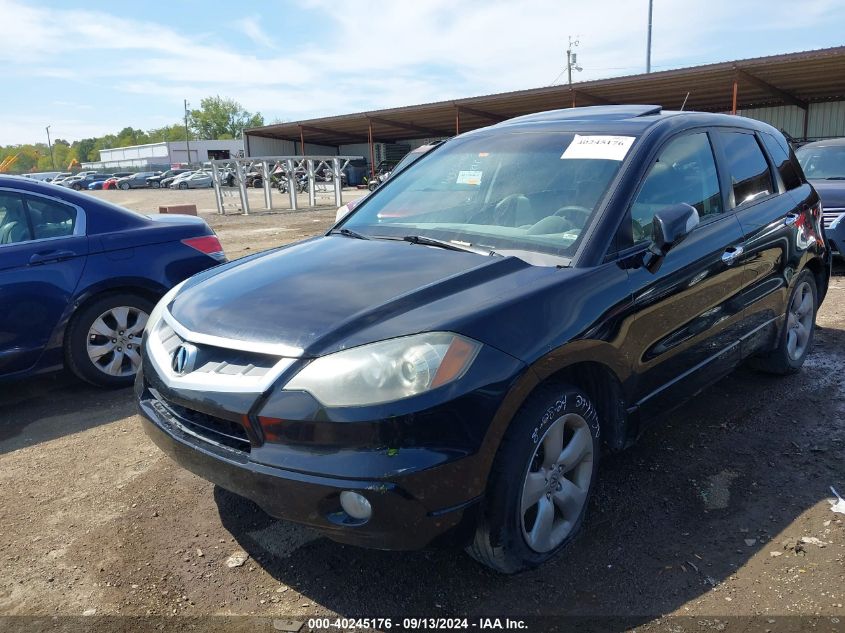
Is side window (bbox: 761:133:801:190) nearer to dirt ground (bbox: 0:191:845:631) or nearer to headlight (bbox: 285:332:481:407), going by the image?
dirt ground (bbox: 0:191:845:631)

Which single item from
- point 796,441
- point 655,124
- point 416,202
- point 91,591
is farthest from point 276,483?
point 796,441

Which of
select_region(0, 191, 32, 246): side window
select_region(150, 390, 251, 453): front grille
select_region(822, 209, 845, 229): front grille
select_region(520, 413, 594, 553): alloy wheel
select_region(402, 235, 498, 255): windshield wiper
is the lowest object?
select_region(520, 413, 594, 553): alloy wheel

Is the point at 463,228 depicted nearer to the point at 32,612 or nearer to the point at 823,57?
the point at 32,612

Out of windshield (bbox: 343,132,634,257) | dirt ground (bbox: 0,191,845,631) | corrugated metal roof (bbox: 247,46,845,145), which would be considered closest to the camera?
dirt ground (bbox: 0,191,845,631)

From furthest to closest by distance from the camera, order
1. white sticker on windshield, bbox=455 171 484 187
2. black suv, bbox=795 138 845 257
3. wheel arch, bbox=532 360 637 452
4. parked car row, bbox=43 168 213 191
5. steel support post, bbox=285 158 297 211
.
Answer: parked car row, bbox=43 168 213 191 < steel support post, bbox=285 158 297 211 < black suv, bbox=795 138 845 257 < white sticker on windshield, bbox=455 171 484 187 < wheel arch, bbox=532 360 637 452

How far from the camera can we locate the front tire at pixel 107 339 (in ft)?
15.3

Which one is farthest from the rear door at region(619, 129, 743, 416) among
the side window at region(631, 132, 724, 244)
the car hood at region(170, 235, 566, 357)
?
the car hood at region(170, 235, 566, 357)

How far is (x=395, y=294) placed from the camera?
256 cm

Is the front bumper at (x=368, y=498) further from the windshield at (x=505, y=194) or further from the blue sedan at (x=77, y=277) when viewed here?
the blue sedan at (x=77, y=277)

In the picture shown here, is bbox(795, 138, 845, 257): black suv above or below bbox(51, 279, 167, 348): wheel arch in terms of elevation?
A: above

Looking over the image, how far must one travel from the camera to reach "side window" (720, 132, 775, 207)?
3891 mm

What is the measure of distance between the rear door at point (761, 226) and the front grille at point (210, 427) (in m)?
2.80

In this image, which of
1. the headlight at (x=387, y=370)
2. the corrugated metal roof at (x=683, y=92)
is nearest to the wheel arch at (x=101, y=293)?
the headlight at (x=387, y=370)

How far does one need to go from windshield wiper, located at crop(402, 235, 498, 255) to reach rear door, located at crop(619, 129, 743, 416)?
610mm
